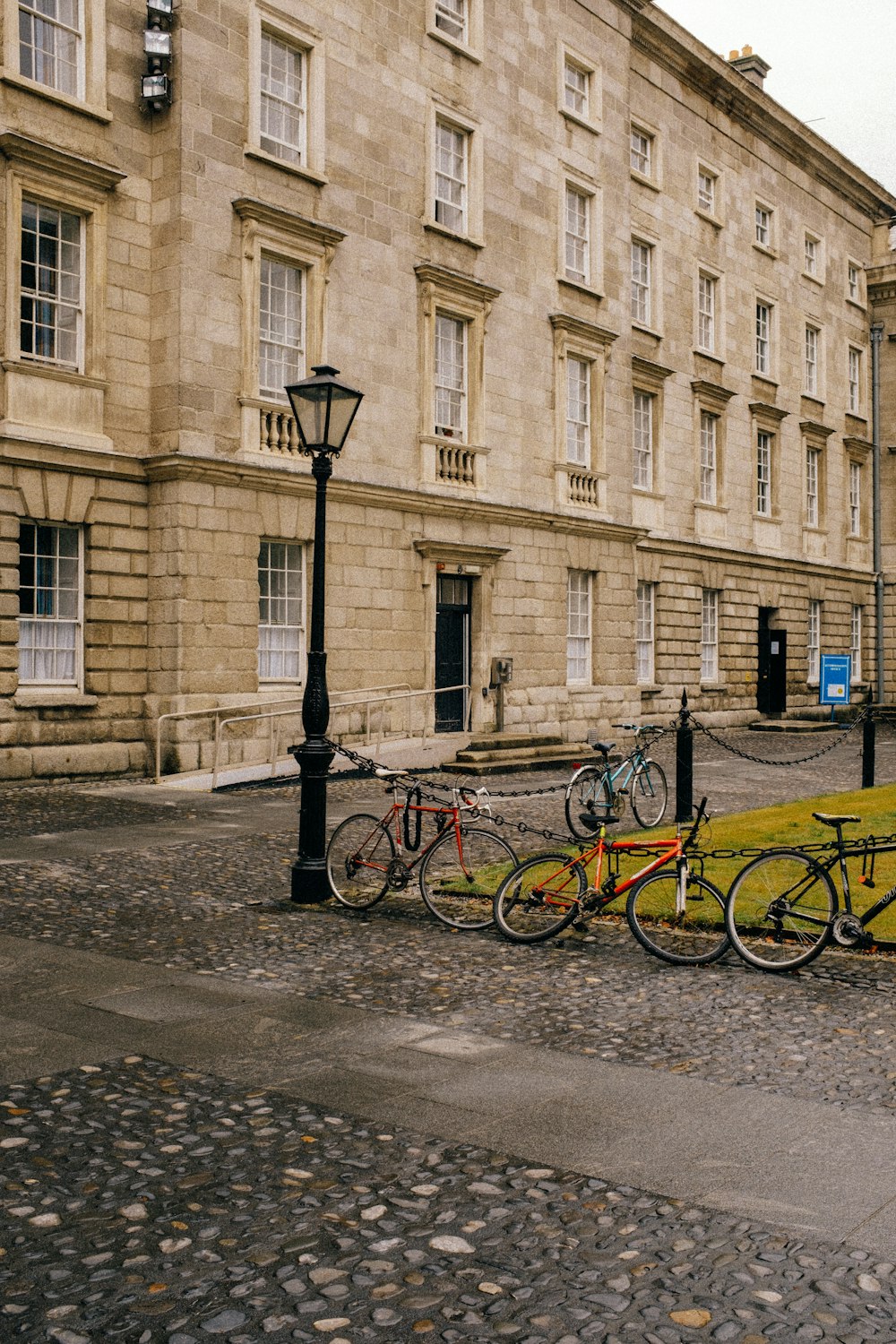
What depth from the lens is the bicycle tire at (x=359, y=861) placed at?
33.8 ft

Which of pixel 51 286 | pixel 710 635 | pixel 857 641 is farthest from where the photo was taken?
pixel 857 641

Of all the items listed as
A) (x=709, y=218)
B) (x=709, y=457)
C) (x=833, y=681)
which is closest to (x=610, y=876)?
(x=709, y=457)

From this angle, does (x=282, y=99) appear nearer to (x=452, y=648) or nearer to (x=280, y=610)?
(x=280, y=610)

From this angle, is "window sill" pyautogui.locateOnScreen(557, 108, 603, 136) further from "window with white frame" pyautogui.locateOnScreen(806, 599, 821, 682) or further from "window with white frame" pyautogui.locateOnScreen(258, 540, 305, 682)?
"window with white frame" pyautogui.locateOnScreen(806, 599, 821, 682)

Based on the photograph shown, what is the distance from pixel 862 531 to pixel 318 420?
36.2 metres

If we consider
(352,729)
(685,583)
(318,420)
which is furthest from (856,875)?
(685,583)

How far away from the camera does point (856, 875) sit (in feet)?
35.7

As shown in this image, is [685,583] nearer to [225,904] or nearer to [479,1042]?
[225,904]

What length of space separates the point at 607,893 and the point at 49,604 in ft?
39.5

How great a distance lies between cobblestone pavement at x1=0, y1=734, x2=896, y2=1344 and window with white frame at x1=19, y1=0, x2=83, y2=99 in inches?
578

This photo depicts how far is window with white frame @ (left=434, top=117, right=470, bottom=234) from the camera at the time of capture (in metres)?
24.2

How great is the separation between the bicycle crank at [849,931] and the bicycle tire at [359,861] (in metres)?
3.54

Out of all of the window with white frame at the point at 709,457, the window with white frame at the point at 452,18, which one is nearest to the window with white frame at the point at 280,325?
the window with white frame at the point at 452,18

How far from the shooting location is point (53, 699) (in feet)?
60.1
